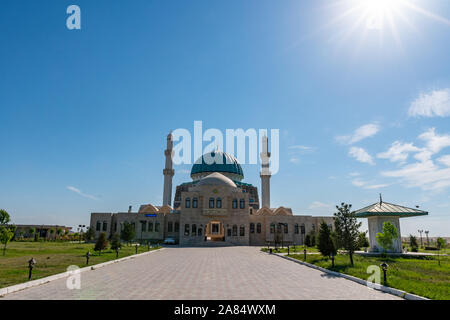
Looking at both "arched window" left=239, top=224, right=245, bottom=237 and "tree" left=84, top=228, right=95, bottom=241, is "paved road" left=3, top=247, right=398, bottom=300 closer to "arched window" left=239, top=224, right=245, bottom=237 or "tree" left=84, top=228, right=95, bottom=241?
"arched window" left=239, top=224, right=245, bottom=237

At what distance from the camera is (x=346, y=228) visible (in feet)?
60.7

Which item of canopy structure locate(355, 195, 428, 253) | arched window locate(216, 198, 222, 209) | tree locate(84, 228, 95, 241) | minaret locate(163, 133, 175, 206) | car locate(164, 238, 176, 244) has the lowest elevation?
car locate(164, 238, 176, 244)

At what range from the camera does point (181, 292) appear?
9195 mm

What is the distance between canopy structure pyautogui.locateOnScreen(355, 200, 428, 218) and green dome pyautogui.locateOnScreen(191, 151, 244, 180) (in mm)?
32940

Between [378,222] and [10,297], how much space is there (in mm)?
29476

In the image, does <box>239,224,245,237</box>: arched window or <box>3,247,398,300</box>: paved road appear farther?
<box>239,224,245,237</box>: arched window

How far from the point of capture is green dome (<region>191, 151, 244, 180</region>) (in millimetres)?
59625

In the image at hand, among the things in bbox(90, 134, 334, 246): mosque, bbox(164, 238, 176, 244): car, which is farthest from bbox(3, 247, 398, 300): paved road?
bbox(164, 238, 176, 244): car

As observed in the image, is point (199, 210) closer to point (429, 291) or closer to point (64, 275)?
point (64, 275)

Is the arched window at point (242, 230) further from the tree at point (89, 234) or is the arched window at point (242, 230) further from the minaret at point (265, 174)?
the tree at point (89, 234)

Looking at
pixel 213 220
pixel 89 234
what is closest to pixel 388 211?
pixel 213 220

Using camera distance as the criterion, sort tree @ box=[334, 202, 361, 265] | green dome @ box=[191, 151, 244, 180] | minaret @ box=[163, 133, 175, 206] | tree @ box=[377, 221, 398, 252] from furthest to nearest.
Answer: green dome @ box=[191, 151, 244, 180]
minaret @ box=[163, 133, 175, 206]
tree @ box=[377, 221, 398, 252]
tree @ box=[334, 202, 361, 265]

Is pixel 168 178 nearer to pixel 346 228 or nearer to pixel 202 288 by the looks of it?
pixel 346 228
